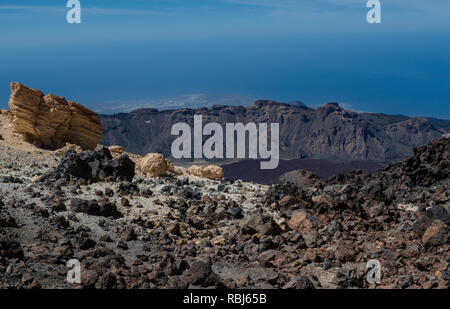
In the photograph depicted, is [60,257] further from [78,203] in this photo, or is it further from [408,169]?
[408,169]

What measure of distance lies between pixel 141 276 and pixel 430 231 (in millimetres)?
5875

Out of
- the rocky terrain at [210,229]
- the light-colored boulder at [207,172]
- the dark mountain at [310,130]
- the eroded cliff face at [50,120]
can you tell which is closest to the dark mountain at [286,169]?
the dark mountain at [310,130]

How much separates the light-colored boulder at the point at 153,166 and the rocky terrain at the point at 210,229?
0.32ft

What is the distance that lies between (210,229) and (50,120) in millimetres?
10231

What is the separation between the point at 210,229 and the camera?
10.1 m

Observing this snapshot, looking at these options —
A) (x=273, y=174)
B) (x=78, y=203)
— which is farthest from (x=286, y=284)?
(x=273, y=174)

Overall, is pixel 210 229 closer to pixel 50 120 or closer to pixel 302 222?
pixel 302 222

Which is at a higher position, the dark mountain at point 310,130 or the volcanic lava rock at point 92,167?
the dark mountain at point 310,130

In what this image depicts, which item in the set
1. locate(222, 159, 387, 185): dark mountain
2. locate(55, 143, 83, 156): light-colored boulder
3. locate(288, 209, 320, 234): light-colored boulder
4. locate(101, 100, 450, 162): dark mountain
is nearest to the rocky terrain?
locate(288, 209, 320, 234): light-colored boulder

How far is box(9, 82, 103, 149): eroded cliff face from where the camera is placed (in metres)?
16.8

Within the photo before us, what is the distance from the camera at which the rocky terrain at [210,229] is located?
7.35m

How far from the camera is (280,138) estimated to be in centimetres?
11831

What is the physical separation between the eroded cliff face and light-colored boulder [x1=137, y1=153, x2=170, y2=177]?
4890 millimetres

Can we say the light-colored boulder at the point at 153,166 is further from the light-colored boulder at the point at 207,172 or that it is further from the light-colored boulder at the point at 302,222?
the light-colored boulder at the point at 302,222
